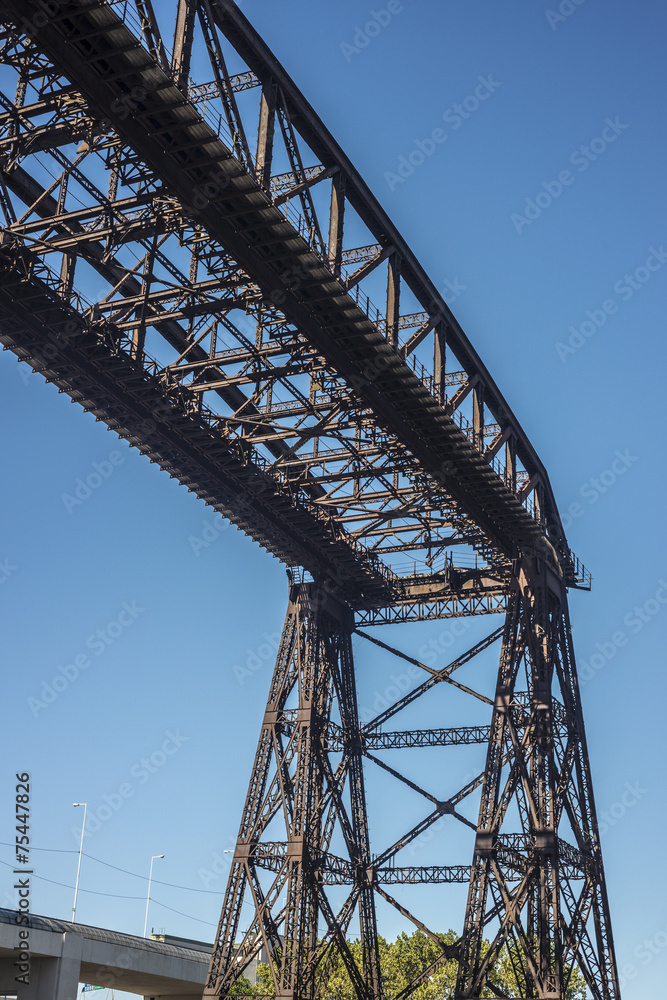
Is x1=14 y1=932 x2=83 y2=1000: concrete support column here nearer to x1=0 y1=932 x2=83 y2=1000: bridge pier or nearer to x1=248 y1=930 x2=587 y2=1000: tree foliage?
x1=0 y1=932 x2=83 y2=1000: bridge pier

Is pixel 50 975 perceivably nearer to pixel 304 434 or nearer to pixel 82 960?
pixel 82 960

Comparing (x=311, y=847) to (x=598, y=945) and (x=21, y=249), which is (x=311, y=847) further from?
(x=21, y=249)

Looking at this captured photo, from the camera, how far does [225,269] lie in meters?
24.9

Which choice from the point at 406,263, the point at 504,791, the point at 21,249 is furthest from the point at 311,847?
the point at 21,249

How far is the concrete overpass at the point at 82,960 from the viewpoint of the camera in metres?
44.4

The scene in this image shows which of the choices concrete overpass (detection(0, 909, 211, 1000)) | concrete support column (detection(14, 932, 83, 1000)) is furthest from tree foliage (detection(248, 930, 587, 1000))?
concrete support column (detection(14, 932, 83, 1000))

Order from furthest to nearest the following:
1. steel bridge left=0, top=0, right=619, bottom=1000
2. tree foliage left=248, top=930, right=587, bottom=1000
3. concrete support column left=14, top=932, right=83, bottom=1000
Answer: tree foliage left=248, top=930, right=587, bottom=1000 → concrete support column left=14, top=932, right=83, bottom=1000 → steel bridge left=0, top=0, right=619, bottom=1000

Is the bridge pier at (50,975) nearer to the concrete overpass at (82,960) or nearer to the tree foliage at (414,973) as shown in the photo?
the concrete overpass at (82,960)

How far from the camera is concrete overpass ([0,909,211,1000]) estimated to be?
146 ft

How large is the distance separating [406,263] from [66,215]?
9628 mm

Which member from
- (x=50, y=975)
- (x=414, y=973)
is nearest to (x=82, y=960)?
(x=50, y=975)

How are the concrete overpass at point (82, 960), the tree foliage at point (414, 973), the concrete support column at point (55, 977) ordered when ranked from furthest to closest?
the tree foliage at point (414, 973)
the concrete support column at point (55, 977)
the concrete overpass at point (82, 960)

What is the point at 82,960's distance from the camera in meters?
47.8

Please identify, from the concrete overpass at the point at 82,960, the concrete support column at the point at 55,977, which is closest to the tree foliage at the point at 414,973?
the concrete overpass at the point at 82,960
